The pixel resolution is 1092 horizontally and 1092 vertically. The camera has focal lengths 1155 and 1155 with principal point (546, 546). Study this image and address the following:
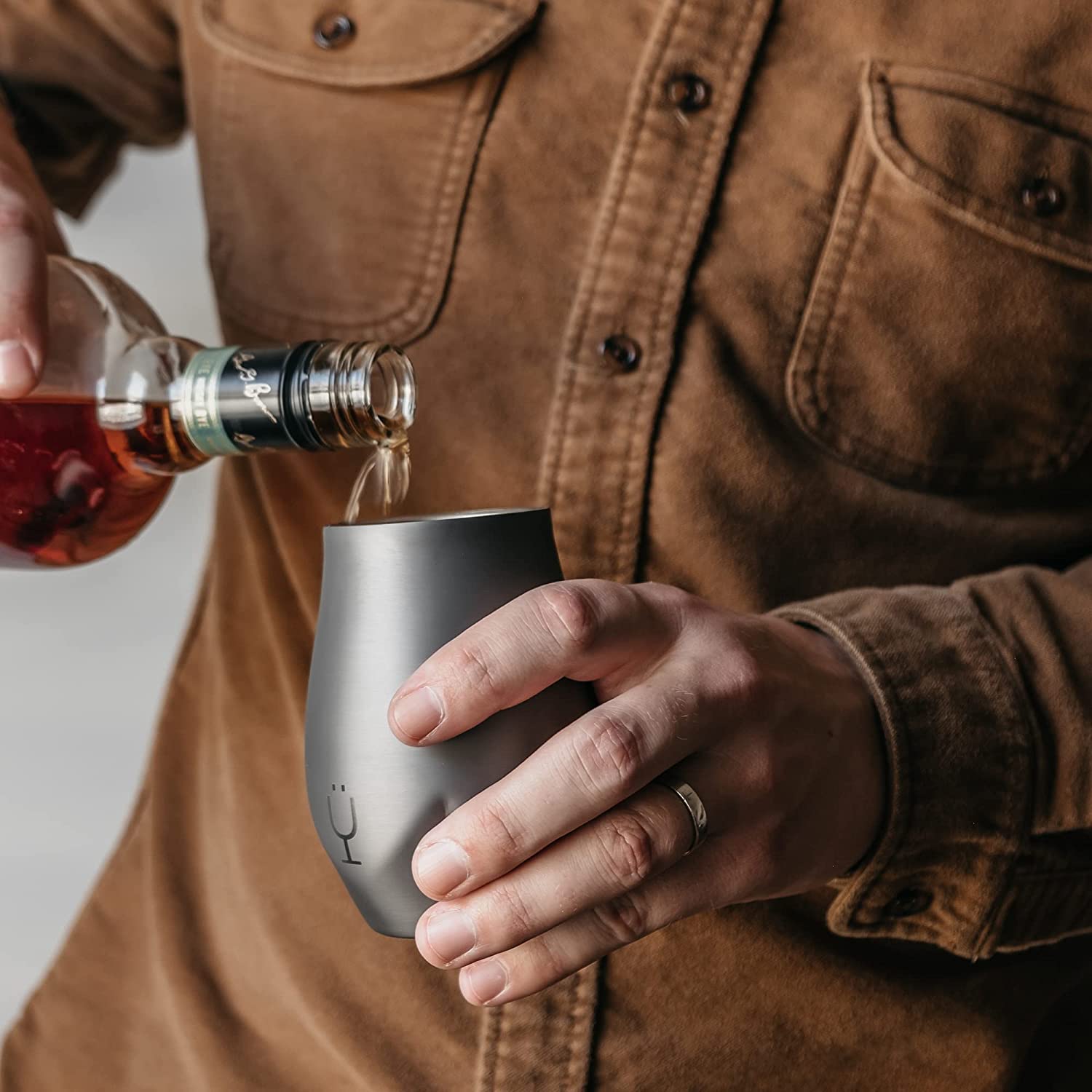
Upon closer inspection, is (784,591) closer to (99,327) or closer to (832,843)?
(832,843)

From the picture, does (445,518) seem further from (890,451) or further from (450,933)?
(890,451)

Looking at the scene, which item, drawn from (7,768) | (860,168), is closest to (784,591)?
(860,168)

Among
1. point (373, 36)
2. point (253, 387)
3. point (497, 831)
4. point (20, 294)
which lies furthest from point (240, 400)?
point (373, 36)

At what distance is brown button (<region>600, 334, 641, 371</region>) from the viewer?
0.70m

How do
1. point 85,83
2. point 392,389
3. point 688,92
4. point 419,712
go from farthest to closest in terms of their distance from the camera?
1. point 85,83
2. point 688,92
3. point 392,389
4. point 419,712

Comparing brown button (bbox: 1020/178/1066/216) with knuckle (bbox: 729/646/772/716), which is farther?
brown button (bbox: 1020/178/1066/216)

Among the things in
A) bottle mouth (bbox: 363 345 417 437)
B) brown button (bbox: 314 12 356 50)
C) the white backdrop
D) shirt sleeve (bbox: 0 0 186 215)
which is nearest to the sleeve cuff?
bottle mouth (bbox: 363 345 417 437)

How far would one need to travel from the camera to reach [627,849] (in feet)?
1.53

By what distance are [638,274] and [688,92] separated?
11cm

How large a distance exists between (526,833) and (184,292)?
109 cm

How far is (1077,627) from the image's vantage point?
0.66m

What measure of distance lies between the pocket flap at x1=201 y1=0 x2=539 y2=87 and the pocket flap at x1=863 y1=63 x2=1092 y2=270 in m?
0.23

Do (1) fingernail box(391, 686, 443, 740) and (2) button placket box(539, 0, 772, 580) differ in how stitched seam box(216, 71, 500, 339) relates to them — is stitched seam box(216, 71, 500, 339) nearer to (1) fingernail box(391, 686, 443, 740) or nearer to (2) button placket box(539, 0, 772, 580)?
(2) button placket box(539, 0, 772, 580)

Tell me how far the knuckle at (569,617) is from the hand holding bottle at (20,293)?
0.26m
